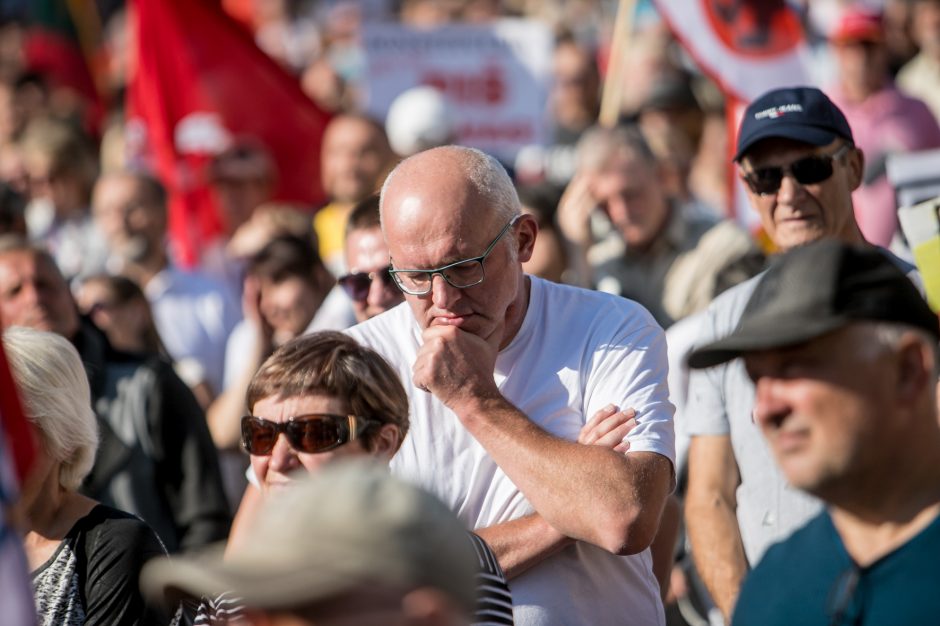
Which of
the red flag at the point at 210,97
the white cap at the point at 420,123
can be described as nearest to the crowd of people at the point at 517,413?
the white cap at the point at 420,123

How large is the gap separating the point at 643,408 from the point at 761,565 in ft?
3.43

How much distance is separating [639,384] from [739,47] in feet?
14.8

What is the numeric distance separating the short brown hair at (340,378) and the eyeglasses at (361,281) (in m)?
1.30

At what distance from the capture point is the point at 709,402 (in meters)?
4.89

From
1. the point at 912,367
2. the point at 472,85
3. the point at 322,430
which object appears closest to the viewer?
the point at 912,367

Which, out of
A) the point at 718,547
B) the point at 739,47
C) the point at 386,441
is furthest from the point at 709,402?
the point at 739,47

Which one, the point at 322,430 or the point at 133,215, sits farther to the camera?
the point at 133,215

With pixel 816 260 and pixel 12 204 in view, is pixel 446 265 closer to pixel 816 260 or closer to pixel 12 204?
pixel 816 260

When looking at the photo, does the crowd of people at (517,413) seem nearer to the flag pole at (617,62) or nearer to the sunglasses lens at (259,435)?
the sunglasses lens at (259,435)

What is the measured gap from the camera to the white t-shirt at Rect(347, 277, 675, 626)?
13.2 feet

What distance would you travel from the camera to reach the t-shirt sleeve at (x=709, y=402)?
4863mm

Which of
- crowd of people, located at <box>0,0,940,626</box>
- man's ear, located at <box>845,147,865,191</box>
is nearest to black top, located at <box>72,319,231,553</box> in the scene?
crowd of people, located at <box>0,0,940,626</box>

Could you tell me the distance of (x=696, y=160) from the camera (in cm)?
→ 1080

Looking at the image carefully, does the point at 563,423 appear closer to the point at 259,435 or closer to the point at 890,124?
the point at 259,435
